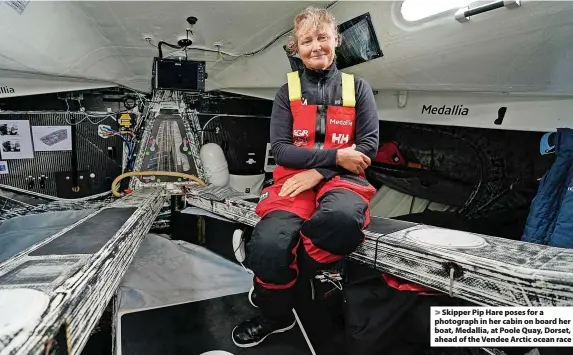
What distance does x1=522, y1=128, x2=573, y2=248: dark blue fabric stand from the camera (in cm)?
149

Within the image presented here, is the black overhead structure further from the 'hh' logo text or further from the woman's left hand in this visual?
the woman's left hand

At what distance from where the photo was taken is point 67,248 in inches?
42.1

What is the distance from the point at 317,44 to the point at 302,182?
1.90 ft

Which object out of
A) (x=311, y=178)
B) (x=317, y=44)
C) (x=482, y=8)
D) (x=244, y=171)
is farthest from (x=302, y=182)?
(x=244, y=171)

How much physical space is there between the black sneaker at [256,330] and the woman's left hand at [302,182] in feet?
2.17

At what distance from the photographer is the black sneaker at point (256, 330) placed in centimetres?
145

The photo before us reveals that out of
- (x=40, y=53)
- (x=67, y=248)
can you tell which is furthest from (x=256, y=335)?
(x=40, y=53)

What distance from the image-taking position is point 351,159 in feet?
4.10

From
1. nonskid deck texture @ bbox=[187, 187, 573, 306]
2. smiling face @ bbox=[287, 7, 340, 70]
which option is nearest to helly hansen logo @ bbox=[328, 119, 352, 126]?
smiling face @ bbox=[287, 7, 340, 70]

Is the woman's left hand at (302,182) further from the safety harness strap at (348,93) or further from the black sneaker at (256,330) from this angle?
the black sneaker at (256,330)

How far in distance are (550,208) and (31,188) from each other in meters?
3.99

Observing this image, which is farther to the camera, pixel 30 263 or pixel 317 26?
pixel 317 26

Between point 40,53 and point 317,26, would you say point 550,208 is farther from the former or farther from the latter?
point 40,53

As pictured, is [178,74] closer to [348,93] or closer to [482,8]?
[348,93]
